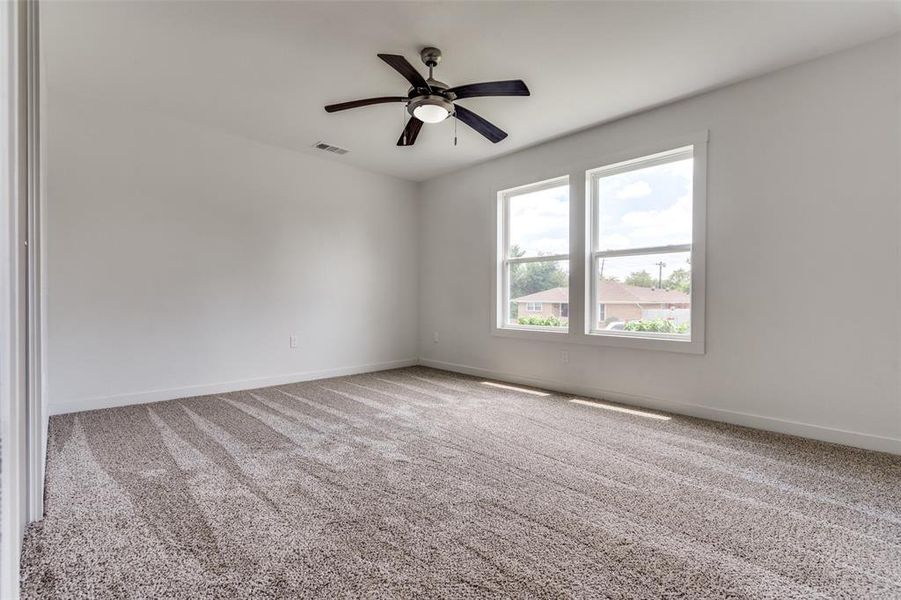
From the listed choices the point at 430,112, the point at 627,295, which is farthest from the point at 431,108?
the point at 627,295

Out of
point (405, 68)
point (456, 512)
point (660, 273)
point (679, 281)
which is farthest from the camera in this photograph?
point (660, 273)

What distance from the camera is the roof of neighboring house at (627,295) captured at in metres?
3.46

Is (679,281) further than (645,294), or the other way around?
(645,294)

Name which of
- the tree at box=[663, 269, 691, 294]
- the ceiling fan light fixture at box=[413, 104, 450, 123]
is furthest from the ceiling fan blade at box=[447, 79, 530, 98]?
the tree at box=[663, 269, 691, 294]

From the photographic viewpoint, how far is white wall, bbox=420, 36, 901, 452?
253 cm

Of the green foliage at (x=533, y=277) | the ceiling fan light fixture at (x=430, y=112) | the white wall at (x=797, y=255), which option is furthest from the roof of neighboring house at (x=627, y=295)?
the ceiling fan light fixture at (x=430, y=112)

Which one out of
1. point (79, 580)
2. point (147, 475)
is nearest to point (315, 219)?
point (147, 475)

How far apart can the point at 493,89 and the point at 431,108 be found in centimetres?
42

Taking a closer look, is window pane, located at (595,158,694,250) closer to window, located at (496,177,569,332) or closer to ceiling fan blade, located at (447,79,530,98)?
window, located at (496,177,569,332)

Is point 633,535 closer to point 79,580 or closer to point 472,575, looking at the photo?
point 472,575

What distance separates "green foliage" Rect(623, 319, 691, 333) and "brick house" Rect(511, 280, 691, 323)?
0.04 meters

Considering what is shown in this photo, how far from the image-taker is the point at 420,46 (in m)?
2.61

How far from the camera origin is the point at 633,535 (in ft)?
5.42

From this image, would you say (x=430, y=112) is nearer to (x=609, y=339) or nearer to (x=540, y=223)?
(x=540, y=223)
